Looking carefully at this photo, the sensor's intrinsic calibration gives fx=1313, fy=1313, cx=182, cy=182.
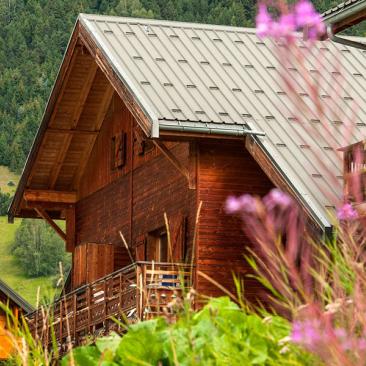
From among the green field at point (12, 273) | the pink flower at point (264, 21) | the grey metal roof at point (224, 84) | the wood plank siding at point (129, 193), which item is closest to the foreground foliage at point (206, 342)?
the pink flower at point (264, 21)

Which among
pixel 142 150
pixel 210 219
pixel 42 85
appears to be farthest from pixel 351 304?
pixel 42 85

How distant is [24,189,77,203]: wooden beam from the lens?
24.2 m

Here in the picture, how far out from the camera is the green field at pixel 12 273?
381 feet

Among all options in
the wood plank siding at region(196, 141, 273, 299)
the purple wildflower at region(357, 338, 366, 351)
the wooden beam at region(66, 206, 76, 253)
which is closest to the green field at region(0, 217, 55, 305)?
the wooden beam at region(66, 206, 76, 253)

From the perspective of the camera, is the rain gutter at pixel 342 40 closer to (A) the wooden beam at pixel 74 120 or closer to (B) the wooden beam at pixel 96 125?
(A) the wooden beam at pixel 74 120

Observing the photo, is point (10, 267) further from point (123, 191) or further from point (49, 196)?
point (123, 191)

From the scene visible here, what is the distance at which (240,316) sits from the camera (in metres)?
6.25

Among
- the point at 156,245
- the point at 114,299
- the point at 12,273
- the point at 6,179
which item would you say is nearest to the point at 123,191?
the point at 156,245

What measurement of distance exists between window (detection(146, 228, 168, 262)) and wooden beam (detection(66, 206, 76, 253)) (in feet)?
16.2

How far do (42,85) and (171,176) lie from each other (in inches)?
5064

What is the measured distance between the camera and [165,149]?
1831cm

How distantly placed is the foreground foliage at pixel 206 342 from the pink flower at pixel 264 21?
1.66 m

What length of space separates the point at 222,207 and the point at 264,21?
1448 cm

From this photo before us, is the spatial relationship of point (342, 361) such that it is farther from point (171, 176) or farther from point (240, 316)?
point (171, 176)
